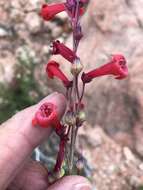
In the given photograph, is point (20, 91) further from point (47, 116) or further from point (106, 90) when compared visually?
point (47, 116)

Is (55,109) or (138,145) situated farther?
(138,145)

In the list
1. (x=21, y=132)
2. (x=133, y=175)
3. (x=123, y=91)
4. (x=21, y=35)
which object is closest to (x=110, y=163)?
(x=133, y=175)

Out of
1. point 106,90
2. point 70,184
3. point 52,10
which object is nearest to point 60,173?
point 70,184

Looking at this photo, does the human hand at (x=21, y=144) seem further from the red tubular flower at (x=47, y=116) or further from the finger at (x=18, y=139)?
the red tubular flower at (x=47, y=116)

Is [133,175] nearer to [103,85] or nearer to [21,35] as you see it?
[103,85]

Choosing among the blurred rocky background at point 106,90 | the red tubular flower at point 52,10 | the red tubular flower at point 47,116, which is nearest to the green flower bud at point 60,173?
the red tubular flower at point 47,116

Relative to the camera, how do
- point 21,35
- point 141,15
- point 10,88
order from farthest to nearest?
point 21,35 → point 10,88 → point 141,15

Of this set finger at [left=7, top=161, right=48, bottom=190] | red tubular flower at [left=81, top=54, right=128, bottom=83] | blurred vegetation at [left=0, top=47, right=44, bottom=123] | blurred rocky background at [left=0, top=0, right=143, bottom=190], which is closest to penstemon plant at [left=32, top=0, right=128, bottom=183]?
red tubular flower at [left=81, top=54, right=128, bottom=83]

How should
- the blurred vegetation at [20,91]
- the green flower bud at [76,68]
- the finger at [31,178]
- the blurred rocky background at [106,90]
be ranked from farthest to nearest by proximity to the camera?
the blurred vegetation at [20,91] → the blurred rocky background at [106,90] → the finger at [31,178] → the green flower bud at [76,68]
